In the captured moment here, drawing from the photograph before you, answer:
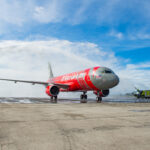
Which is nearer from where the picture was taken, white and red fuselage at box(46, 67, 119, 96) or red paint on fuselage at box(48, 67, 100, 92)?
white and red fuselage at box(46, 67, 119, 96)

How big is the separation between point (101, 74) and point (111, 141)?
1585 cm

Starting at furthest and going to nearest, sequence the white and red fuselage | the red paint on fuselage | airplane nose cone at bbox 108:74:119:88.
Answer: the red paint on fuselage → the white and red fuselage → airplane nose cone at bbox 108:74:119:88

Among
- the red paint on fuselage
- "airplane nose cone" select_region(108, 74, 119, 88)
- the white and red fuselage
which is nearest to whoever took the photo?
"airplane nose cone" select_region(108, 74, 119, 88)

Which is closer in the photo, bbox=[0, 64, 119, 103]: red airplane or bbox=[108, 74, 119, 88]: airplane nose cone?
bbox=[108, 74, 119, 88]: airplane nose cone

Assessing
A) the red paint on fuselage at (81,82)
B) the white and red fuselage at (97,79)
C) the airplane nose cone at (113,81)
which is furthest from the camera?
the red paint on fuselage at (81,82)

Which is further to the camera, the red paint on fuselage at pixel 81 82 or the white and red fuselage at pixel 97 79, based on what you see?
the red paint on fuselage at pixel 81 82

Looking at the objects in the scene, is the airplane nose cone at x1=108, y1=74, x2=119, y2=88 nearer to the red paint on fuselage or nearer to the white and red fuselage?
the white and red fuselage

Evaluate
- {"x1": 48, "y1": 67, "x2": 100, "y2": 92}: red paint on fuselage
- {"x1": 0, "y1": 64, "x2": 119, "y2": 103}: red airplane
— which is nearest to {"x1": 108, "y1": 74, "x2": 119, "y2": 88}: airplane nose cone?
{"x1": 0, "y1": 64, "x2": 119, "y2": 103}: red airplane

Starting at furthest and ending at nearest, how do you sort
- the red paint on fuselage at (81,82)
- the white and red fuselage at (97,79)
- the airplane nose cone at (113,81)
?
the red paint on fuselage at (81,82) → the white and red fuselage at (97,79) → the airplane nose cone at (113,81)

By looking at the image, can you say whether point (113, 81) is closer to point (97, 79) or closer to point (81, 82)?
point (97, 79)

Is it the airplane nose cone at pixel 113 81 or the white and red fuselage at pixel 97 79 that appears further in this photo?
the white and red fuselage at pixel 97 79

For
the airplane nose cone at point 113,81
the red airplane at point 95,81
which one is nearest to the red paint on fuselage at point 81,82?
the red airplane at point 95,81

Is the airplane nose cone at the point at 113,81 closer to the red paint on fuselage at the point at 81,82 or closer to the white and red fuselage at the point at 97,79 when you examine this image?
the white and red fuselage at the point at 97,79

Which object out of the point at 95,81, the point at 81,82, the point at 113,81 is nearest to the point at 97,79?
the point at 95,81
